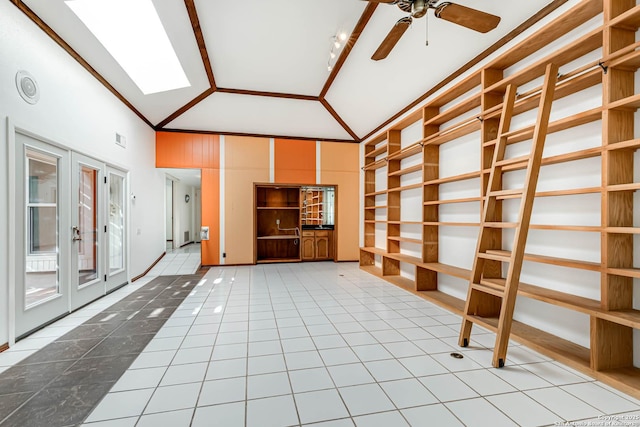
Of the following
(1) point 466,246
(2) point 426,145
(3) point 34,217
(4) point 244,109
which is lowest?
(1) point 466,246

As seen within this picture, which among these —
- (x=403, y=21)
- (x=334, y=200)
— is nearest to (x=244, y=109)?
(x=334, y=200)

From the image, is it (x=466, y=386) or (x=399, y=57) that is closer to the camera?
(x=466, y=386)

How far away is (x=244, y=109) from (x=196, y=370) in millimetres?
5457

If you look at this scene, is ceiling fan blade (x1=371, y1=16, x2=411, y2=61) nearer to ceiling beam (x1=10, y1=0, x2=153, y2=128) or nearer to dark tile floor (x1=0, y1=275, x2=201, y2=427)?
ceiling beam (x1=10, y1=0, x2=153, y2=128)

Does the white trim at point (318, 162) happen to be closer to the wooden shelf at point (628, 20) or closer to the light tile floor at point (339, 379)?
the light tile floor at point (339, 379)

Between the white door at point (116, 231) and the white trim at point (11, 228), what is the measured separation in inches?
72.1

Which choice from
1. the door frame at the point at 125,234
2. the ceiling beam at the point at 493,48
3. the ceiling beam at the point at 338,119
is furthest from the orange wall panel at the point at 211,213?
the ceiling beam at the point at 493,48

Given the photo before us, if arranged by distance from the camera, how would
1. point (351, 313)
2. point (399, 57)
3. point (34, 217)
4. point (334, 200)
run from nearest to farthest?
point (34, 217) → point (351, 313) → point (399, 57) → point (334, 200)

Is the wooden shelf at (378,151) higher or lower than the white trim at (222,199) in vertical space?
higher

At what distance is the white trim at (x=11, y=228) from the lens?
2543 millimetres

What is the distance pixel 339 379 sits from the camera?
212 cm

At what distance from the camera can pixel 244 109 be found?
6.27 metres

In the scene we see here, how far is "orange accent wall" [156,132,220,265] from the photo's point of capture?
21.6 ft

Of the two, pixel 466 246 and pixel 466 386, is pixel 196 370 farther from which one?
pixel 466 246
